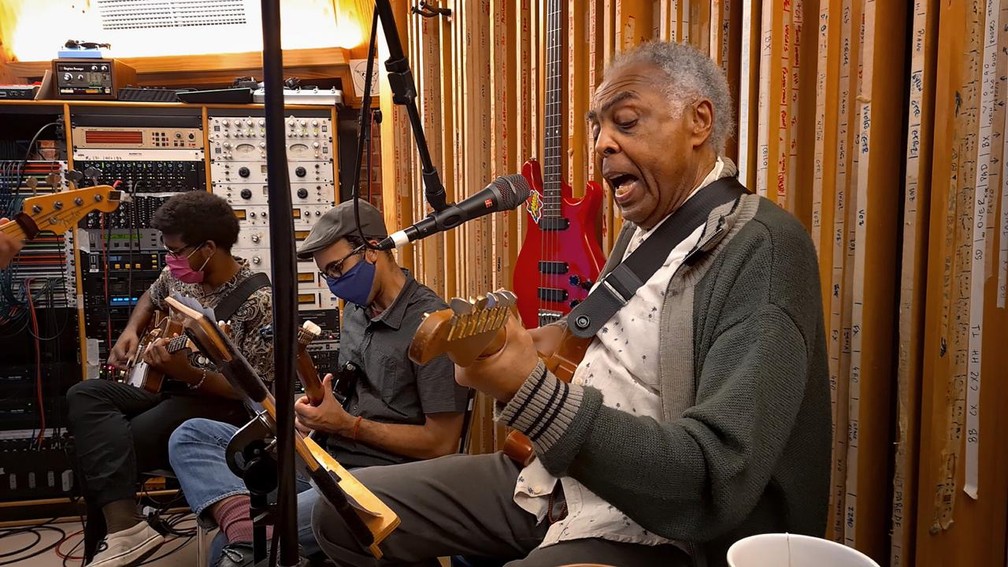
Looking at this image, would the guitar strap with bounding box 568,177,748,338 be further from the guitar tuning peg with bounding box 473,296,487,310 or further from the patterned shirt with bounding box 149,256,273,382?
the patterned shirt with bounding box 149,256,273,382

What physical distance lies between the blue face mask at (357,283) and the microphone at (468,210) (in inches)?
38.2

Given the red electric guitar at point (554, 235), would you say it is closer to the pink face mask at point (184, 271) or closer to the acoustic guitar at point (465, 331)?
the acoustic guitar at point (465, 331)

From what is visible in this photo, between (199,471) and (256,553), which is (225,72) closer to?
(199,471)

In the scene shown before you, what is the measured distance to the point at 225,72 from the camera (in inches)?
180

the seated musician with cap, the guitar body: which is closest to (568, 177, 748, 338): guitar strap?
the seated musician with cap

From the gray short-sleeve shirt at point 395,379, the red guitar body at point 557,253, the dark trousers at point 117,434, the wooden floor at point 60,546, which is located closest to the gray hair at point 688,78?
the red guitar body at point 557,253

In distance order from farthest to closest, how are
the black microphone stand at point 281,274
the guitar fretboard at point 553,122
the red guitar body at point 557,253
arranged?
the guitar fretboard at point 553,122, the red guitar body at point 557,253, the black microphone stand at point 281,274

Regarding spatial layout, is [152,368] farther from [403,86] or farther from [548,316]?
[403,86]

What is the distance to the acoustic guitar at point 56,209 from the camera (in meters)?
2.72

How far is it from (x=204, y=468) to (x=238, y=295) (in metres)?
0.73

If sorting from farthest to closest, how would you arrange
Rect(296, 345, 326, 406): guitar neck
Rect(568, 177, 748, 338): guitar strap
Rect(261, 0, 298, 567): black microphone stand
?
Rect(296, 345, 326, 406): guitar neck, Rect(568, 177, 748, 338): guitar strap, Rect(261, 0, 298, 567): black microphone stand

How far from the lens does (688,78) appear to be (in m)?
1.33

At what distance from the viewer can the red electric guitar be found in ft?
6.33

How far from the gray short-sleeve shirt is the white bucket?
1273mm
